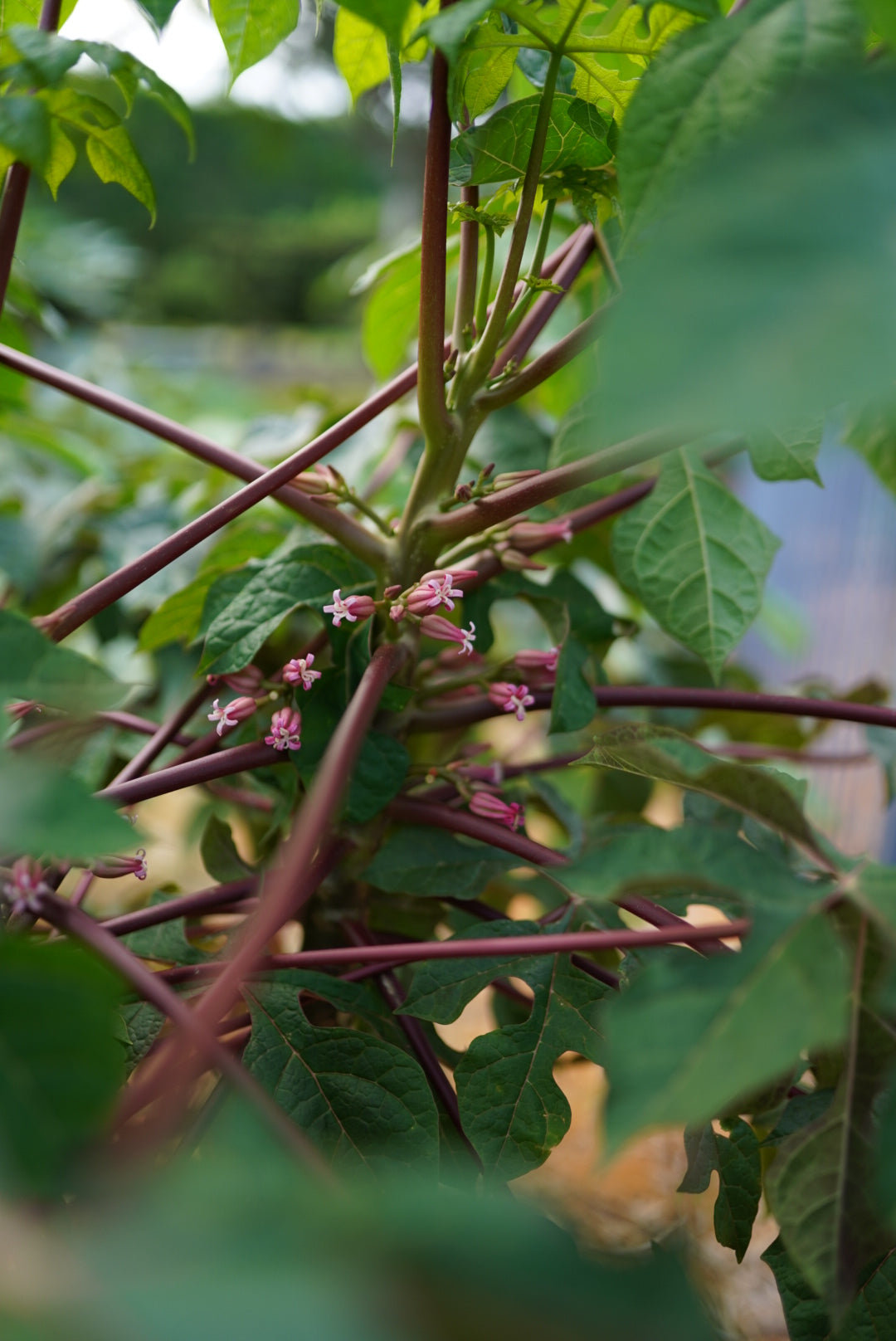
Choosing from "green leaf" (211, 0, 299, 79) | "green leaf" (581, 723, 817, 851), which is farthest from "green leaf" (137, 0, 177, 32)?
"green leaf" (581, 723, 817, 851)

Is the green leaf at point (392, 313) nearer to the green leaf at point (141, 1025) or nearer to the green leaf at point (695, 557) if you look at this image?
the green leaf at point (695, 557)

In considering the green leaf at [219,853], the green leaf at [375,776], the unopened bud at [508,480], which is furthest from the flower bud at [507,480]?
the green leaf at [219,853]

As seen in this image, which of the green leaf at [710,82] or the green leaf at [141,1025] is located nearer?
the green leaf at [710,82]

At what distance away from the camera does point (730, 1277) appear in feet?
2.29

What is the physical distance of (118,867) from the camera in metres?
0.33

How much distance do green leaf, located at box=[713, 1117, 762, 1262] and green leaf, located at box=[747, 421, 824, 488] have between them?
25 cm

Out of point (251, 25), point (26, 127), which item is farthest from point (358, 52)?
point (26, 127)

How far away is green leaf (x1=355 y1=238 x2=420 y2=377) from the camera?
1.80ft

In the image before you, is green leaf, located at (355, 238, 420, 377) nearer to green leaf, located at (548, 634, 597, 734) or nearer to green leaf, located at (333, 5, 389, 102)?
green leaf, located at (333, 5, 389, 102)

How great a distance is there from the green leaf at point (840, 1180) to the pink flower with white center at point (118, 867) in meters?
0.21

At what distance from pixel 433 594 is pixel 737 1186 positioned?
226 millimetres

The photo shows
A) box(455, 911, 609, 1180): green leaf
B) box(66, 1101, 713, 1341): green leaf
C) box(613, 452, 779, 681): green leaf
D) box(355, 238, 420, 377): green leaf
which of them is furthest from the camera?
box(355, 238, 420, 377): green leaf

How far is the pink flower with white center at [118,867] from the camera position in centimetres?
32

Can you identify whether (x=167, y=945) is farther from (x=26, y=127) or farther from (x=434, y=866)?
(x=26, y=127)
